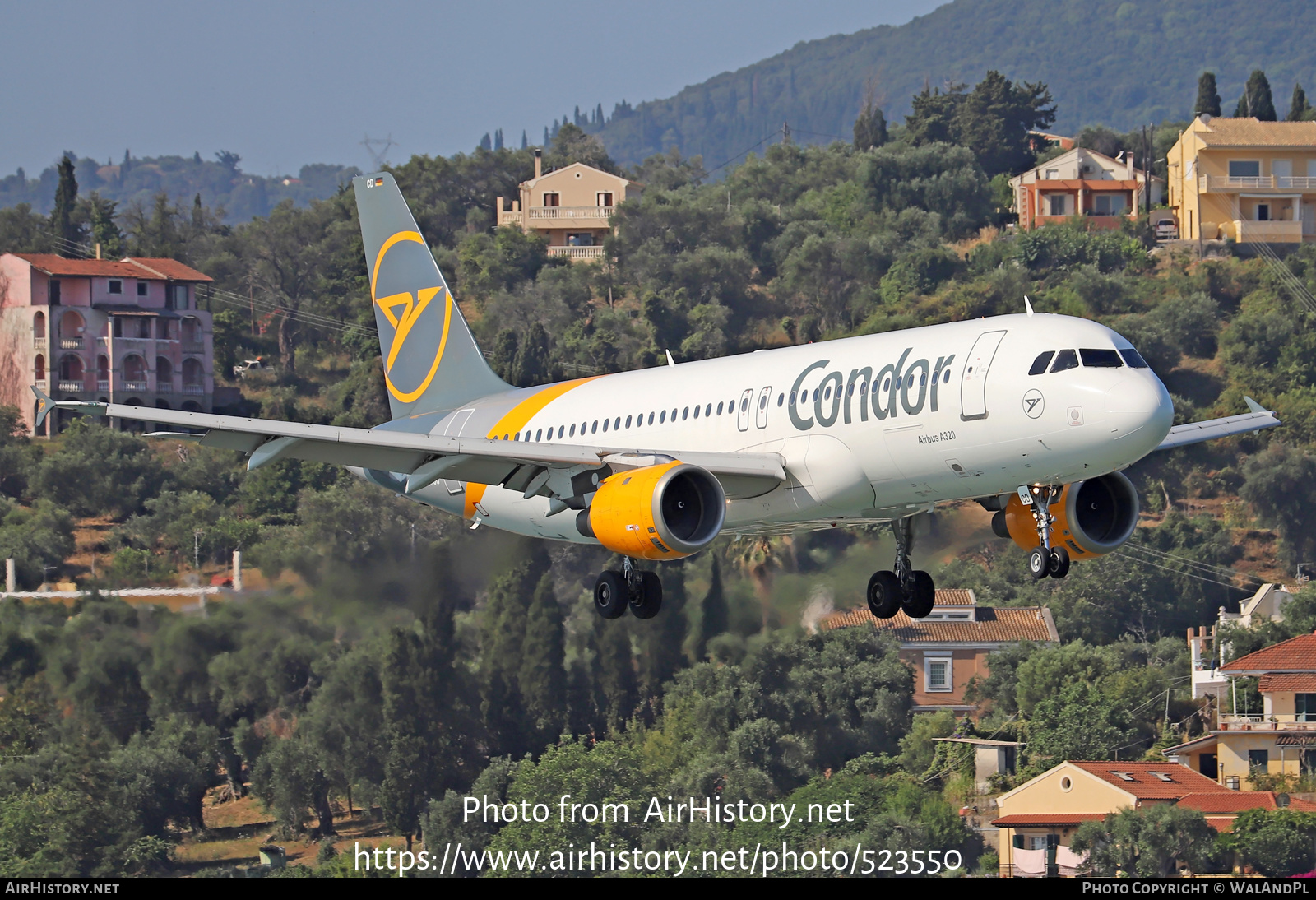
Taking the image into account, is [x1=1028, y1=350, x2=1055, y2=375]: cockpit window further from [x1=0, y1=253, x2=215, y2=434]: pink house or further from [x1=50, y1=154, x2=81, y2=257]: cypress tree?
[x1=50, y1=154, x2=81, y2=257]: cypress tree

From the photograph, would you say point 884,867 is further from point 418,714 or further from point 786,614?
point 786,614

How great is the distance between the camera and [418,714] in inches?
3142

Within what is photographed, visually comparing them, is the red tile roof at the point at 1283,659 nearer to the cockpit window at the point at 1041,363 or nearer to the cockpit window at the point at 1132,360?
the cockpit window at the point at 1132,360

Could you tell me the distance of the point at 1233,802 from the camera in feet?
250

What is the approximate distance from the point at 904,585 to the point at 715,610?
19.0 meters

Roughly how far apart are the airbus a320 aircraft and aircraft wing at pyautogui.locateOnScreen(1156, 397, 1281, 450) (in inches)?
2.4

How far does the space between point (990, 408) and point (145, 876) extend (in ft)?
173

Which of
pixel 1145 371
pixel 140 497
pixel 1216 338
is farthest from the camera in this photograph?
pixel 1216 338

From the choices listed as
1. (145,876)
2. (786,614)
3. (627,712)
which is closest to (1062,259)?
(627,712)

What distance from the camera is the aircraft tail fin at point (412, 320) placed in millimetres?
46469

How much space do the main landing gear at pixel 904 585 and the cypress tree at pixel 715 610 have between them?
17.0 m

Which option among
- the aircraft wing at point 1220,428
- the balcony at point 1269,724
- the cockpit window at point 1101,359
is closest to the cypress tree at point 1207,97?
the balcony at point 1269,724

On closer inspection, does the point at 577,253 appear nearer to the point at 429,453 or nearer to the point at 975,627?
the point at 975,627

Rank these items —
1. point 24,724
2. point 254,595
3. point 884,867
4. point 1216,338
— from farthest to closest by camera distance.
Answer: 1. point 1216,338
2. point 884,867
3. point 24,724
4. point 254,595
